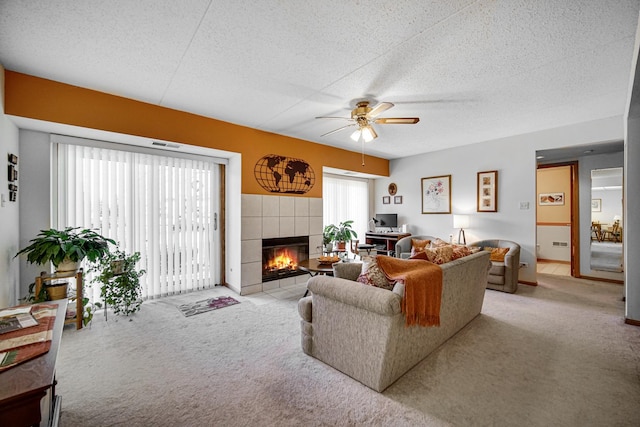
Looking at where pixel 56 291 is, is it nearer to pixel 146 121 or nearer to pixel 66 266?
pixel 66 266

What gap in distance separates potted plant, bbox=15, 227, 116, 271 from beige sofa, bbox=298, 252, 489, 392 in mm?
2384

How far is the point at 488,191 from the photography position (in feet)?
17.3

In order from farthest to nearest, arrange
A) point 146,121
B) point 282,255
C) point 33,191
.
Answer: point 282,255, point 146,121, point 33,191

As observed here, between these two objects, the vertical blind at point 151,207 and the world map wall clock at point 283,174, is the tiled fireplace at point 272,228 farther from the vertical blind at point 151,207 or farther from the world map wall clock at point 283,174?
the vertical blind at point 151,207

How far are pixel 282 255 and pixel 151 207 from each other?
7.11 ft

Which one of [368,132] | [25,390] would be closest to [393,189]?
[368,132]

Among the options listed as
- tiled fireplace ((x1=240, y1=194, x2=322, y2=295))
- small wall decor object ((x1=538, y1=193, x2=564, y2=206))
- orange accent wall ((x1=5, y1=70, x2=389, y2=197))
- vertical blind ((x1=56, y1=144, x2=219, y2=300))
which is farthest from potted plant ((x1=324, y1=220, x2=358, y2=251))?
small wall decor object ((x1=538, y1=193, x2=564, y2=206))

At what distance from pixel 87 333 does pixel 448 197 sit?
6.27m

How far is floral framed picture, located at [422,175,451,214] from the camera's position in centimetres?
585

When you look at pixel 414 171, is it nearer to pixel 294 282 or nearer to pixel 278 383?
pixel 294 282

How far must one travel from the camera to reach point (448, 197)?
19.1 ft

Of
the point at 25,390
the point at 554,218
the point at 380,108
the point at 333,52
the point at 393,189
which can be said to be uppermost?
the point at 333,52

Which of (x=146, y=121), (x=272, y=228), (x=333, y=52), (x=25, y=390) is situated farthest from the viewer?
(x=272, y=228)

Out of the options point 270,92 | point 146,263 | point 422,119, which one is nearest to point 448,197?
point 422,119
